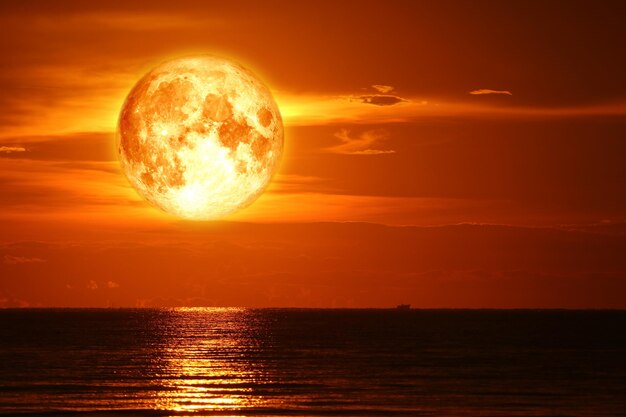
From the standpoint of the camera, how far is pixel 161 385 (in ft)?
260

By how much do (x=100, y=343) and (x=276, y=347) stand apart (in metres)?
31.2

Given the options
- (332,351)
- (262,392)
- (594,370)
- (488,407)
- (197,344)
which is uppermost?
(197,344)

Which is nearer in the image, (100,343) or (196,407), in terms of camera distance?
(196,407)

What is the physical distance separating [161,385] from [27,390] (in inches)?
430

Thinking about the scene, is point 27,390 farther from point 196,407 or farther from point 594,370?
point 594,370

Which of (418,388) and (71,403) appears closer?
(71,403)

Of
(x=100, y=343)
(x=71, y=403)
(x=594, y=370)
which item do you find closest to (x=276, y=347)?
(x=100, y=343)

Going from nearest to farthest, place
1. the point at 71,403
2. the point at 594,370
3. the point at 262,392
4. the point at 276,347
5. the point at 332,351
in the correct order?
the point at 71,403 < the point at 262,392 < the point at 594,370 < the point at 332,351 < the point at 276,347

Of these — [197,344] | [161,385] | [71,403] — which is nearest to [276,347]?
[197,344]

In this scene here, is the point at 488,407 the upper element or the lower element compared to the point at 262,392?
lower

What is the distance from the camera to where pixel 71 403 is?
67812mm

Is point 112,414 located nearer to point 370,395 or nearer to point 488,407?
point 370,395

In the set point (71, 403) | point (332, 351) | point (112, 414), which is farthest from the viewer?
point (332, 351)

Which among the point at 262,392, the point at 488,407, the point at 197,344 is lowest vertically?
the point at 488,407
